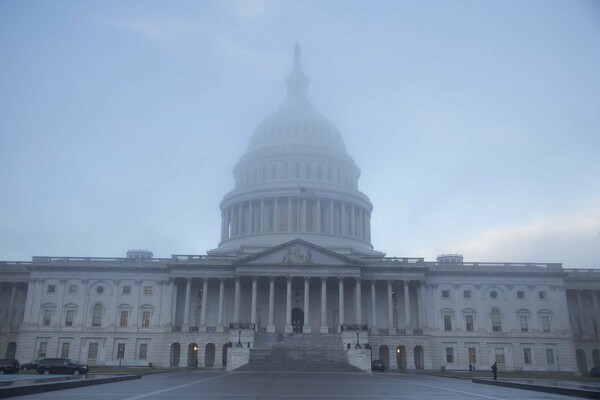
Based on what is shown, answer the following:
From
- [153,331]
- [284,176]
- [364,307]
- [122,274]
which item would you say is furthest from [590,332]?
[122,274]

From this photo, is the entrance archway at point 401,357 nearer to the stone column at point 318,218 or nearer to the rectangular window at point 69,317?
the stone column at point 318,218

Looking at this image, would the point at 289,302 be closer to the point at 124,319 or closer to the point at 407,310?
the point at 407,310

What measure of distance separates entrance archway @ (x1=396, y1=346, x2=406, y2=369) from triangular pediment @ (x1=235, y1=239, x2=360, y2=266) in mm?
13789

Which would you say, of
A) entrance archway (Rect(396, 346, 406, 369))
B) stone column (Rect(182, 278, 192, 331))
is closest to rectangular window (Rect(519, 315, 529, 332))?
entrance archway (Rect(396, 346, 406, 369))

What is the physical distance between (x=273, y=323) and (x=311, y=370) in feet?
64.0

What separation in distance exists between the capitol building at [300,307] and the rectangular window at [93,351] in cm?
21

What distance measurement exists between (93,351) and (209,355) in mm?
17451

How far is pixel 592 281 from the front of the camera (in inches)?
3551

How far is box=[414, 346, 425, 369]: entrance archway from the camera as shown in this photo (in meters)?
82.6

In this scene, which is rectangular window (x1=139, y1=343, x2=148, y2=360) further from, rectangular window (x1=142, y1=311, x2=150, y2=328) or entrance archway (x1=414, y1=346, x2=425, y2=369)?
entrance archway (x1=414, y1=346, x2=425, y2=369)

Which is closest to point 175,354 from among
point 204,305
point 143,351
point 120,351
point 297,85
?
point 143,351

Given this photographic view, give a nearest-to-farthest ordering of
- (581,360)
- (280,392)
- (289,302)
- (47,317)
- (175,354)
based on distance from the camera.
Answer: (280,392) < (289,302) < (175,354) < (47,317) < (581,360)

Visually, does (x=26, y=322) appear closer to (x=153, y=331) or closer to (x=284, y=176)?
(x=153, y=331)

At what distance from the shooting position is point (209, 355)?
82.6 metres
